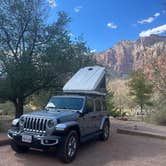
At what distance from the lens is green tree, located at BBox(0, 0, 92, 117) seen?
16828 mm

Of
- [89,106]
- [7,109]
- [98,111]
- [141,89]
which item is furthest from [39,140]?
[141,89]

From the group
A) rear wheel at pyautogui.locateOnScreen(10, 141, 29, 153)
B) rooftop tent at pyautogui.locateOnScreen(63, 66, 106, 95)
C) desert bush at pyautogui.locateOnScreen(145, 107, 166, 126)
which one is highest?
rooftop tent at pyautogui.locateOnScreen(63, 66, 106, 95)

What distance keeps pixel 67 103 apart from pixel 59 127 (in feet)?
7.03

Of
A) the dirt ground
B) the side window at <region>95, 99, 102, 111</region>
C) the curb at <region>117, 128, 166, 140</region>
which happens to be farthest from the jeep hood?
the curb at <region>117, 128, 166, 140</region>

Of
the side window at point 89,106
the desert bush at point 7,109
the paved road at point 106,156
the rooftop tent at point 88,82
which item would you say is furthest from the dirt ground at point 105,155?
the desert bush at point 7,109

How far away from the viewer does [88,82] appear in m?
12.4

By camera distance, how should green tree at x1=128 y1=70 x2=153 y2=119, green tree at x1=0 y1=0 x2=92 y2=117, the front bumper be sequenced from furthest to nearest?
green tree at x1=128 y1=70 x2=153 y2=119 < green tree at x1=0 y1=0 x2=92 y2=117 < the front bumper

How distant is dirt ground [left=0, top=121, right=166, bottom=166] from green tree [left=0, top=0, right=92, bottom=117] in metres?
5.97

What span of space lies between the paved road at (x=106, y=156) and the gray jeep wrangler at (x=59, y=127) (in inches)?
14.8

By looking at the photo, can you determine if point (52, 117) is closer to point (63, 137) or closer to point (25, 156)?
point (63, 137)

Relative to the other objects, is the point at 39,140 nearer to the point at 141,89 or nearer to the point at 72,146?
the point at 72,146

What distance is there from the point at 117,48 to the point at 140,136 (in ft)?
385

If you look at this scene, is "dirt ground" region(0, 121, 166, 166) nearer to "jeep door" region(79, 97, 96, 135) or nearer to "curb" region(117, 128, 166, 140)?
"jeep door" region(79, 97, 96, 135)

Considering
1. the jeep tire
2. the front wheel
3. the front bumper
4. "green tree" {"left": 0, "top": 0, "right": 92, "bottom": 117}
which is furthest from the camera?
"green tree" {"left": 0, "top": 0, "right": 92, "bottom": 117}
